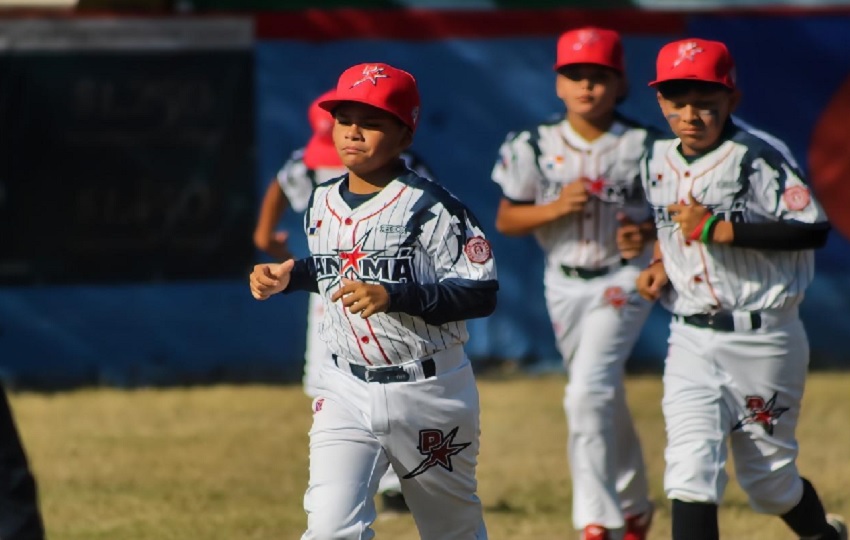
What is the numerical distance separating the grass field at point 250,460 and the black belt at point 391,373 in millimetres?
2225

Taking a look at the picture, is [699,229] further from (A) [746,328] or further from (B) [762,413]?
(B) [762,413]

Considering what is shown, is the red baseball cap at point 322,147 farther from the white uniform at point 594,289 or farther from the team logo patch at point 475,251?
the team logo patch at point 475,251

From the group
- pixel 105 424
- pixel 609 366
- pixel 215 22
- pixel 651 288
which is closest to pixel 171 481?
pixel 105 424

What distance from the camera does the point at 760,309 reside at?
6250mm

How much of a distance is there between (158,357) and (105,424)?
1831mm

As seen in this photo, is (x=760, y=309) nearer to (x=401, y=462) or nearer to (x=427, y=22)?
(x=401, y=462)

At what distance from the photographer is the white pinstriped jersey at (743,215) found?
6188 millimetres

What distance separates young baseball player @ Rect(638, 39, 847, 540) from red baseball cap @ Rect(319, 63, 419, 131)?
118 cm

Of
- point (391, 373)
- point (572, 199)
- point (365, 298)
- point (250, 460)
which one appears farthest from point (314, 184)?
point (365, 298)

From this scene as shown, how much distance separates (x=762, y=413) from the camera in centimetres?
621

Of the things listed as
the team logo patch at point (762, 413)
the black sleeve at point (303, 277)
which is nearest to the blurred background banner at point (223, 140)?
the team logo patch at point (762, 413)

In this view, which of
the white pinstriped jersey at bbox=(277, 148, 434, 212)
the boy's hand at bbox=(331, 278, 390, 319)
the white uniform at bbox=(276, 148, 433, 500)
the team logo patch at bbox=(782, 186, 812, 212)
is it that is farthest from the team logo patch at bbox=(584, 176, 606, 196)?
the boy's hand at bbox=(331, 278, 390, 319)

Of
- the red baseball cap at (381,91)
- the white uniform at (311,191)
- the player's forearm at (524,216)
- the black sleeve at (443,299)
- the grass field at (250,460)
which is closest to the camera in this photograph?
the black sleeve at (443,299)

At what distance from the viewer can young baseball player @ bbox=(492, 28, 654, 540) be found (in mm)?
7145
